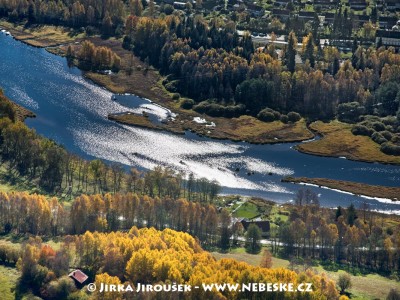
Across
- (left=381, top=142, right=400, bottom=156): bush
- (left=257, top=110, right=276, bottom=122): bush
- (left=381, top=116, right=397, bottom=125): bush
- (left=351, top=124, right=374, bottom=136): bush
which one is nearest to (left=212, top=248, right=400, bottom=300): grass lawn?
(left=381, top=142, right=400, bottom=156): bush

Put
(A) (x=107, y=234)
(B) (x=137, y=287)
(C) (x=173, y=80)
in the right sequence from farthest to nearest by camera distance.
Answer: (C) (x=173, y=80), (A) (x=107, y=234), (B) (x=137, y=287)

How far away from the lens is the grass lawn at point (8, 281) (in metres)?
88.1

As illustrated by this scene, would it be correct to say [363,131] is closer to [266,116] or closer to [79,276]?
[266,116]

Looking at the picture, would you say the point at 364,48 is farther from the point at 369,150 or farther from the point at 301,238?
the point at 301,238

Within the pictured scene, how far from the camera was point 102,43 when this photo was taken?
611 feet

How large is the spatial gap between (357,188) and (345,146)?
1532 cm

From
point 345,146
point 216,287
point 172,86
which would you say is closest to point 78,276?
point 216,287

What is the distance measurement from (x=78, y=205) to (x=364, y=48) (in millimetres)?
94691

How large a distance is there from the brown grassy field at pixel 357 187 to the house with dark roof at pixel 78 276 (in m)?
45.8

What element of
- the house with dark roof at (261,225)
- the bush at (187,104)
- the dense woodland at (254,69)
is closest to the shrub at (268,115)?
the dense woodland at (254,69)

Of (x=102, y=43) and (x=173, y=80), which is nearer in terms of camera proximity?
(x=173, y=80)

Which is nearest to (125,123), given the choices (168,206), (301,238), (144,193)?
(144,193)

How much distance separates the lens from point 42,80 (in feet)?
546

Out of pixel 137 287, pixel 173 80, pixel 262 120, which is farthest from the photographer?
pixel 173 80
